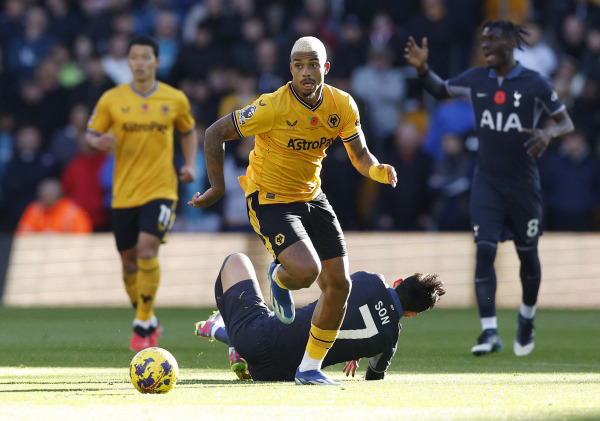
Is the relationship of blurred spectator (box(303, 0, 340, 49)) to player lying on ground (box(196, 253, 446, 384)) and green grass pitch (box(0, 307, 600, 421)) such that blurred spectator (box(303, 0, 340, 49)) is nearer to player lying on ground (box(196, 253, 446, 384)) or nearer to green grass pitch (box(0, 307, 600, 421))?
green grass pitch (box(0, 307, 600, 421))

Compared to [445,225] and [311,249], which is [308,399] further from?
[445,225]

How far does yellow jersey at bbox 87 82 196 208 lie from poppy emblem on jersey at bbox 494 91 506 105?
3.07m

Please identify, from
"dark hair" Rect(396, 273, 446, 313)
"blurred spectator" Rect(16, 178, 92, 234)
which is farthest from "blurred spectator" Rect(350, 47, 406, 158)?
"dark hair" Rect(396, 273, 446, 313)

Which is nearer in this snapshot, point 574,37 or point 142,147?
point 142,147

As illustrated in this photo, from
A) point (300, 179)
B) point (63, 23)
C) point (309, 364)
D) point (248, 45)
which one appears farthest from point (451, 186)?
point (309, 364)

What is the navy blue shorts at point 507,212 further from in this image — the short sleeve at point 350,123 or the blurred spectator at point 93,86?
the blurred spectator at point 93,86

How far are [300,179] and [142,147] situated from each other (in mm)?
3650

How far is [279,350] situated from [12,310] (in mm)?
8198

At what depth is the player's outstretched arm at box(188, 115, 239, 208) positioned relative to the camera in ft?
24.3

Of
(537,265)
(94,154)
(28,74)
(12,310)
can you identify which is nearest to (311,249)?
(537,265)

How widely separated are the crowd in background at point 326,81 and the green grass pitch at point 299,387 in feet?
11.3

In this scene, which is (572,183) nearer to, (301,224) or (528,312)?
(528,312)

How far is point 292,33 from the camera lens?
17828 millimetres

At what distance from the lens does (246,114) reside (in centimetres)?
735
